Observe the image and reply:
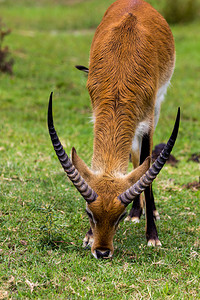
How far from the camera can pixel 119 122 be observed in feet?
15.0

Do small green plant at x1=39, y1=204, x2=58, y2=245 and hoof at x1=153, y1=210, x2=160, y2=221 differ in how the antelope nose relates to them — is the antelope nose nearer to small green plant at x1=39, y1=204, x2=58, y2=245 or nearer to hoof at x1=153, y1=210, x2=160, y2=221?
small green plant at x1=39, y1=204, x2=58, y2=245

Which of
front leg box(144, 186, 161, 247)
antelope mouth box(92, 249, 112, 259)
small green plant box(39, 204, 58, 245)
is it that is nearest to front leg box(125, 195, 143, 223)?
front leg box(144, 186, 161, 247)

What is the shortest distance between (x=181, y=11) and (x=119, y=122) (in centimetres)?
2144

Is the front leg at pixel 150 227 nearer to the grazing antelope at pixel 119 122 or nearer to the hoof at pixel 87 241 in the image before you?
the grazing antelope at pixel 119 122

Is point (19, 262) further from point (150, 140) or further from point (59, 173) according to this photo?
point (59, 173)

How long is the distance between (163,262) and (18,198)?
2.01 metres

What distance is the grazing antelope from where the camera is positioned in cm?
412

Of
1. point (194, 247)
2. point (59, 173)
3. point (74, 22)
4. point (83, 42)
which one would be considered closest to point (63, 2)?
point (74, 22)

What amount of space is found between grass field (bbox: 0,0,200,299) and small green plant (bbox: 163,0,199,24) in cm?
1240

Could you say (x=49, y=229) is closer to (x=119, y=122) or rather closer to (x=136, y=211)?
(x=119, y=122)

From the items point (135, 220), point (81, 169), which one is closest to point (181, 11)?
point (135, 220)

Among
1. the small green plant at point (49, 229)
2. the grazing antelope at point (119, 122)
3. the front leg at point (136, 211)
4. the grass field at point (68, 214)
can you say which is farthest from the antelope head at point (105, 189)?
the front leg at point (136, 211)

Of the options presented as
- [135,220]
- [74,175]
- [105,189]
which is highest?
[74,175]

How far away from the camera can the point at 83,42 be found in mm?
19141
